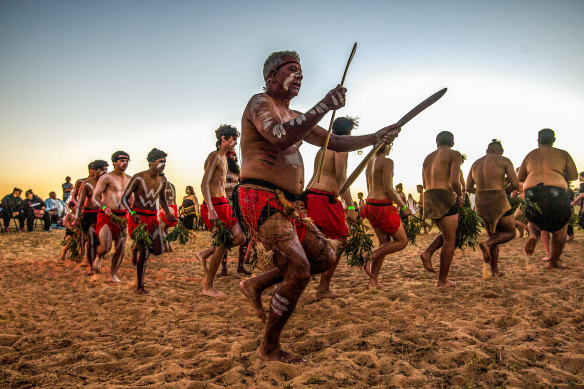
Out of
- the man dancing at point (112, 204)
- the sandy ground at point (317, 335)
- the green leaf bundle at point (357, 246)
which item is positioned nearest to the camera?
the sandy ground at point (317, 335)

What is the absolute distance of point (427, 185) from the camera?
18.2 ft

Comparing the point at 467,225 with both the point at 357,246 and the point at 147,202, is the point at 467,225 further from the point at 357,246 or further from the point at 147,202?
the point at 147,202

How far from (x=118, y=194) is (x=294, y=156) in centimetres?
463

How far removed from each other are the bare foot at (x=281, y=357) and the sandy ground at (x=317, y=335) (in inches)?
2.2

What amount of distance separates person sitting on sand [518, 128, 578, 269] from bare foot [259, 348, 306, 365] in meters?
4.86

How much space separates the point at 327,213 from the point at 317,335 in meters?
1.68

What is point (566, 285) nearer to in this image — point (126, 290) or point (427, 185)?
point (427, 185)

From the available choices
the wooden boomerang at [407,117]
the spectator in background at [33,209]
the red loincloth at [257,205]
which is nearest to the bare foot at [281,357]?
the red loincloth at [257,205]

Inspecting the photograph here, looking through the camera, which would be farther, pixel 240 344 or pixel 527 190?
pixel 527 190

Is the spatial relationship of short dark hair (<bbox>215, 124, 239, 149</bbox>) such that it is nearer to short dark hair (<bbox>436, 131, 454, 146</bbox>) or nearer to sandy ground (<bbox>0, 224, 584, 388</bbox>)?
sandy ground (<bbox>0, 224, 584, 388</bbox>)

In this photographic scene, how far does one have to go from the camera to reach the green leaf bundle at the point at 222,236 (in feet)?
17.1

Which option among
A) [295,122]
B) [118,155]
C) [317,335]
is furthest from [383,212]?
[118,155]

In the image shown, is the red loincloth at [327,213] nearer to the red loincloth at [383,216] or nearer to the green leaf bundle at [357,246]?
the green leaf bundle at [357,246]

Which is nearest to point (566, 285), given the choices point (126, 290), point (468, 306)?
point (468, 306)
